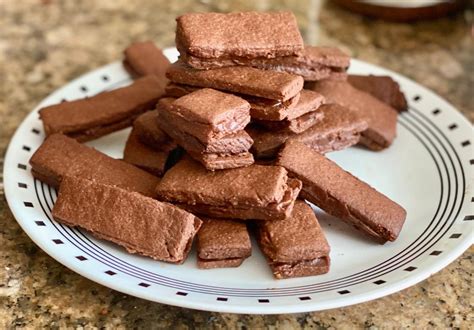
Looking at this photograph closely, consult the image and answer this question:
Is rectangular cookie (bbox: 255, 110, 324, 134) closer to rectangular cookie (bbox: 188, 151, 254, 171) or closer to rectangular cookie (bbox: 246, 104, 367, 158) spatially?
rectangular cookie (bbox: 246, 104, 367, 158)

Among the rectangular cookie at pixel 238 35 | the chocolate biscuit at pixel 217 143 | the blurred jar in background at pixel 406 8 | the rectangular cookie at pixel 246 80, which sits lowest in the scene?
the blurred jar in background at pixel 406 8

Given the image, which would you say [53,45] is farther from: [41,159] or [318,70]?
[318,70]

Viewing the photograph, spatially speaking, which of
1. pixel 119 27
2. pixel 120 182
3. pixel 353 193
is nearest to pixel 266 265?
pixel 353 193

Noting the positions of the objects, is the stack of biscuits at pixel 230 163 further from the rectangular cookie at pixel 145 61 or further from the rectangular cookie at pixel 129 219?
the rectangular cookie at pixel 145 61

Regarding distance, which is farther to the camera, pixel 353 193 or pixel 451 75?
pixel 451 75

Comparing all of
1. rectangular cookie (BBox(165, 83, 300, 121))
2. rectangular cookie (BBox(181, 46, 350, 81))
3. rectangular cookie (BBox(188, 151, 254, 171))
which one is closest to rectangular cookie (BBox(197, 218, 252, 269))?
rectangular cookie (BBox(188, 151, 254, 171))

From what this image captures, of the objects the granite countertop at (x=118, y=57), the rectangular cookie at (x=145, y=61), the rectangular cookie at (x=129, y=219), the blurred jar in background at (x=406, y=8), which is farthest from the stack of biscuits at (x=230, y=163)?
the blurred jar in background at (x=406, y=8)

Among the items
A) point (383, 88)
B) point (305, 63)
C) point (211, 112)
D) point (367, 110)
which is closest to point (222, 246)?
point (211, 112)
